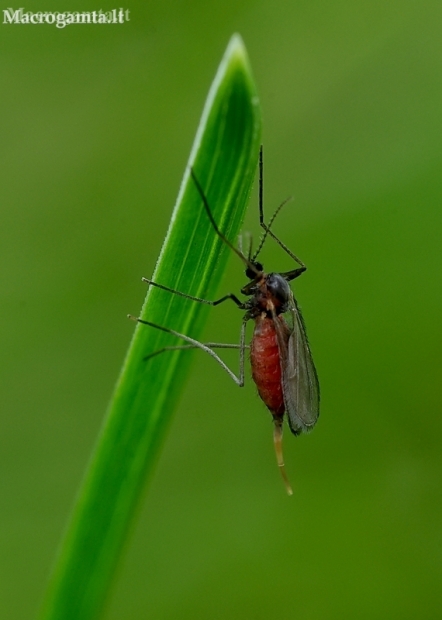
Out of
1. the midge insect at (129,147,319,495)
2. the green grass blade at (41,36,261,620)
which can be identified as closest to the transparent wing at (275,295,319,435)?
the midge insect at (129,147,319,495)

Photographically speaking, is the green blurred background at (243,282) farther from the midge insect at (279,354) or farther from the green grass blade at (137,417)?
the green grass blade at (137,417)

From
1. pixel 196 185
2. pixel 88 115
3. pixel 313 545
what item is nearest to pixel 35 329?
pixel 88 115

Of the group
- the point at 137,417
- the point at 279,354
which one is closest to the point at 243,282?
the point at 279,354

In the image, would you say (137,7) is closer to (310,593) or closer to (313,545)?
(313,545)

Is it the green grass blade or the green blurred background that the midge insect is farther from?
the green grass blade

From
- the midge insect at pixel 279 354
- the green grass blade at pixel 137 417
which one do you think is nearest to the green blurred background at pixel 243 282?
the midge insect at pixel 279 354

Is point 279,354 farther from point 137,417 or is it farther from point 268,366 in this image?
point 137,417
